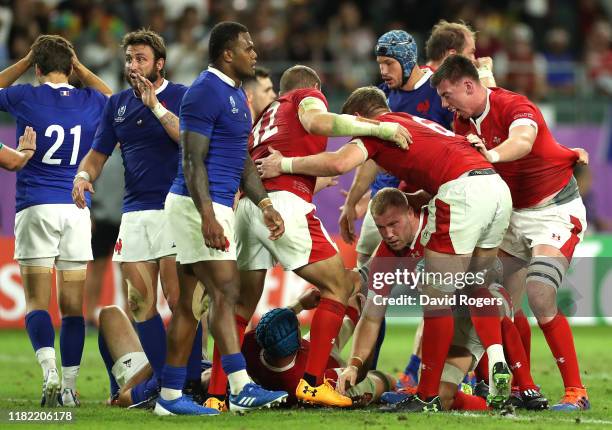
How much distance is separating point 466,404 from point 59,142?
3.72 meters

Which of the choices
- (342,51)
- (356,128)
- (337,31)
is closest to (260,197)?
(356,128)

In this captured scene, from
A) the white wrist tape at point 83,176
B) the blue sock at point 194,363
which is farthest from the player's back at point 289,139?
the blue sock at point 194,363

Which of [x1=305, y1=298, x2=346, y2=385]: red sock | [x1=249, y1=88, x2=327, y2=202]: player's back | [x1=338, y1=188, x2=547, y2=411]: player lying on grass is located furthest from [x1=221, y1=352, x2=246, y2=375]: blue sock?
[x1=249, y1=88, x2=327, y2=202]: player's back

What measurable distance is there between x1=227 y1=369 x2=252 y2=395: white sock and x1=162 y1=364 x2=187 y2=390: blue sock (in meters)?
0.34

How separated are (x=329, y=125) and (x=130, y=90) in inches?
67.1

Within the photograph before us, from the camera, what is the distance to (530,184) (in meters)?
8.60

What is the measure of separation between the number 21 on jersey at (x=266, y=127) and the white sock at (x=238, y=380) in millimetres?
1888

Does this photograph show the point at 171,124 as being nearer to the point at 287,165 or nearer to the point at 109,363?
the point at 287,165

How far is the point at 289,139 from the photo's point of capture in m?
8.48

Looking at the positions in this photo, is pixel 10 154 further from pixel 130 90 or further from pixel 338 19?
pixel 338 19

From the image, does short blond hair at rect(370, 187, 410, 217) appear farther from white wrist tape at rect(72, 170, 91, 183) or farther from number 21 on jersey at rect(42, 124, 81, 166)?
number 21 on jersey at rect(42, 124, 81, 166)

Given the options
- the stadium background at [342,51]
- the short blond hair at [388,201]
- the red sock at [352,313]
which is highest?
the stadium background at [342,51]

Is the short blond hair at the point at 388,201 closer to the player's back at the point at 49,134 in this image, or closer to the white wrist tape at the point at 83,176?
the white wrist tape at the point at 83,176

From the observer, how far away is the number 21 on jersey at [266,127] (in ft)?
28.0
